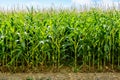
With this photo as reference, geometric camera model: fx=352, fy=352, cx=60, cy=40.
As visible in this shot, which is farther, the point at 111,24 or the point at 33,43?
the point at 111,24

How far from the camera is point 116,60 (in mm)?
6008

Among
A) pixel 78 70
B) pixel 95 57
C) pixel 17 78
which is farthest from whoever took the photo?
pixel 95 57

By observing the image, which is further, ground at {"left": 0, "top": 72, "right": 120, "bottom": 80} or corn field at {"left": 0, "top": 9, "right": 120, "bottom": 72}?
corn field at {"left": 0, "top": 9, "right": 120, "bottom": 72}

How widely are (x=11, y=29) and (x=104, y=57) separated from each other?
1.63 m

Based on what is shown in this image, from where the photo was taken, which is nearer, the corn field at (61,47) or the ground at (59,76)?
the ground at (59,76)

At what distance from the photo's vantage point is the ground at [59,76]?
5.22 meters

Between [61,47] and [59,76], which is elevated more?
[61,47]

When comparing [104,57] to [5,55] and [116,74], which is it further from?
[5,55]

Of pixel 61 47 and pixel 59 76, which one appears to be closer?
pixel 59 76

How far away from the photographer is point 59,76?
17.5 ft

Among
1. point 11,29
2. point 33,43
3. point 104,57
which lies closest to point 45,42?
point 33,43

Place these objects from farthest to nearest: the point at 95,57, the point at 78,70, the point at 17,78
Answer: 1. the point at 95,57
2. the point at 78,70
3. the point at 17,78

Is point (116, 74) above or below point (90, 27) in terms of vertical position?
below

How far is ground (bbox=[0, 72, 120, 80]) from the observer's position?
522cm
